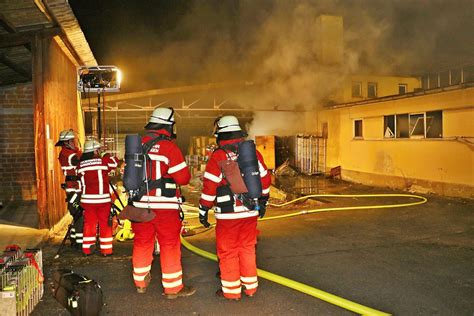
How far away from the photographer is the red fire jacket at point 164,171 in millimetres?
4121

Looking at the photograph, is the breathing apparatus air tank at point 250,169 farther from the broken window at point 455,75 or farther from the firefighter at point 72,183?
the broken window at point 455,75

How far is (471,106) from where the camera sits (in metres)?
10.5

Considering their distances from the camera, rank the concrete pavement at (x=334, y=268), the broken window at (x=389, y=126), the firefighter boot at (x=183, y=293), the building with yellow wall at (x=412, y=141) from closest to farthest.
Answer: the concrete pavement at (x=334, y=268)
the firefighter boot at (x=183, y=293)
the building with yellow wall at (x=412, y=141)
the broken window at (x=389, y=126)

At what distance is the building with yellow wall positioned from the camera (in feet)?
35.4

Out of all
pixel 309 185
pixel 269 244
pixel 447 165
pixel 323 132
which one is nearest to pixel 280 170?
pixel 323 132

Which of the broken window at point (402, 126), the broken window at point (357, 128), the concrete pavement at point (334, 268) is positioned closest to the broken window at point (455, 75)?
the broken window at point (357, 128)

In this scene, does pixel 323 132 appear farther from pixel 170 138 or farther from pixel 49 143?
pixel 170 138

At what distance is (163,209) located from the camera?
4113 mm

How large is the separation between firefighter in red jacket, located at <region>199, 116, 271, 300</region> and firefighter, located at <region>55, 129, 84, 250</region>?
2.64 metres

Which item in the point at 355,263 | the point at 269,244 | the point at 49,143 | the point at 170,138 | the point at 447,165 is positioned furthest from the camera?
the point at 447,165

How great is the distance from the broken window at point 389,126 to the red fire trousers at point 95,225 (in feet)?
35.4

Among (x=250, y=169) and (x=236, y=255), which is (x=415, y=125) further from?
(x=236, y=255)

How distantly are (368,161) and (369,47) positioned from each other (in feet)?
23.3

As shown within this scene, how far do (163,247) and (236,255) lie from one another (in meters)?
0.73
